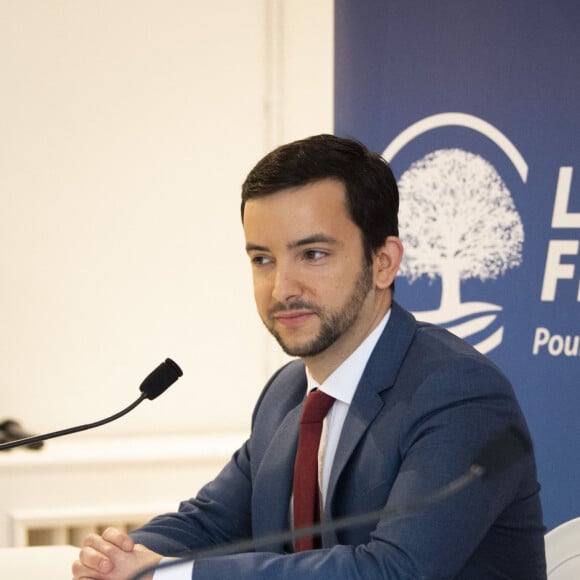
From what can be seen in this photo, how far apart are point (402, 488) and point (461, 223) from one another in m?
1.64

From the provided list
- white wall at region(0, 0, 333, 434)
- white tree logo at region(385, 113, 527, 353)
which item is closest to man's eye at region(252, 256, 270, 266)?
white tree logo at region(385, 113, 527, 353)

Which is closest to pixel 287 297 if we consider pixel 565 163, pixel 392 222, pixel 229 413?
pixel 392 222

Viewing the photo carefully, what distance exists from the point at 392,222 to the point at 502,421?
51 centimetres

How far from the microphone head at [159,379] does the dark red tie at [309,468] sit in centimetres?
31

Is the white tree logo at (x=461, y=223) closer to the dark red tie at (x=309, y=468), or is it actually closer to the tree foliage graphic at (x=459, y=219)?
the tree foliage graphic at (x=459, y=219)

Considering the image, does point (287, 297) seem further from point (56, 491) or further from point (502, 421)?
point (56, 491)

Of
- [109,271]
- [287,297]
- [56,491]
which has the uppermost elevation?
[287,297]

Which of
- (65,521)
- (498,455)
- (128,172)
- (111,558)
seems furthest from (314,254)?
(65,521)

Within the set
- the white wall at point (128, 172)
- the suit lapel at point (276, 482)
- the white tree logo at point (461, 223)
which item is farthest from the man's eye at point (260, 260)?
the white wall at point (128, 172)

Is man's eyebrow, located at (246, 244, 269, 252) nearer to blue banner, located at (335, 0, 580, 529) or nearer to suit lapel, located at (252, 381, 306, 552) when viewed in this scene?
suit lapel, located at (252, 381, 306, 552)

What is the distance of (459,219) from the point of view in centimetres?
313

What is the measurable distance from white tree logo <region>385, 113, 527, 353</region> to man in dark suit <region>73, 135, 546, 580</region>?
111cm

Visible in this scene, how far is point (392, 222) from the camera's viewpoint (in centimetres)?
202

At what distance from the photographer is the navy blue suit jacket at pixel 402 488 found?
1566 mm
